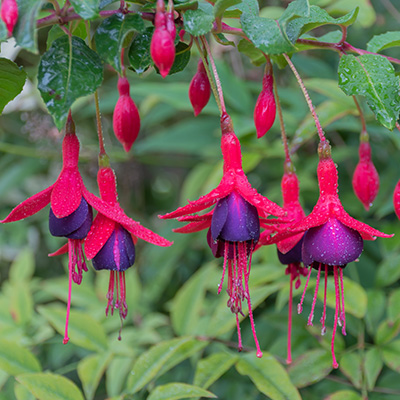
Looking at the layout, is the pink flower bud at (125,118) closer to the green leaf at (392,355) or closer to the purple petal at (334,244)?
the purple petal at (334,244)

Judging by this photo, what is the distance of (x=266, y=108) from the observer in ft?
2.69

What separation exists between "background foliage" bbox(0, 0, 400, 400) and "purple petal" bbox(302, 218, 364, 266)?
0.52ft

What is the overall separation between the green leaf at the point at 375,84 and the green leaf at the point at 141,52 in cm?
27

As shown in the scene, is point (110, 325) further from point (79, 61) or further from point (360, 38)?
point (360, 38)

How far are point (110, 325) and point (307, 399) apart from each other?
54 cm

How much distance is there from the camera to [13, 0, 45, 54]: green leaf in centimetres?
58

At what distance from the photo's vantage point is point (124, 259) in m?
0.75

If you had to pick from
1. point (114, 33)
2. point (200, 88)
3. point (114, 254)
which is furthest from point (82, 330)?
point (114, 33)

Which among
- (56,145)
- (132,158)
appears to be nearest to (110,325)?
(132,158)

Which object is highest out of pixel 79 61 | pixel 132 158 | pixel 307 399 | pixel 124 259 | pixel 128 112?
pixel 79 61

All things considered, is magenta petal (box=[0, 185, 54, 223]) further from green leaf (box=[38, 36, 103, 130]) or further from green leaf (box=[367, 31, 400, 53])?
green leaf (box=[367, 31, 400, 53])

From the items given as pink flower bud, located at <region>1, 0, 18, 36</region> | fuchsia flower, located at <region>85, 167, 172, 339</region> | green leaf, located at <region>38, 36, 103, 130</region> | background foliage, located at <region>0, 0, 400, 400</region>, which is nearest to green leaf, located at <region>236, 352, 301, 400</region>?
background foliage, located at <region>0, 0, 400, 400</region>

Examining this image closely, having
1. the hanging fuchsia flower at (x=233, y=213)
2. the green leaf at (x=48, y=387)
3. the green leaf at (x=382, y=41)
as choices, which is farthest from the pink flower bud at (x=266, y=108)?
the green leaf at (x=48, y=387)

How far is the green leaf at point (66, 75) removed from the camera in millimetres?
637
